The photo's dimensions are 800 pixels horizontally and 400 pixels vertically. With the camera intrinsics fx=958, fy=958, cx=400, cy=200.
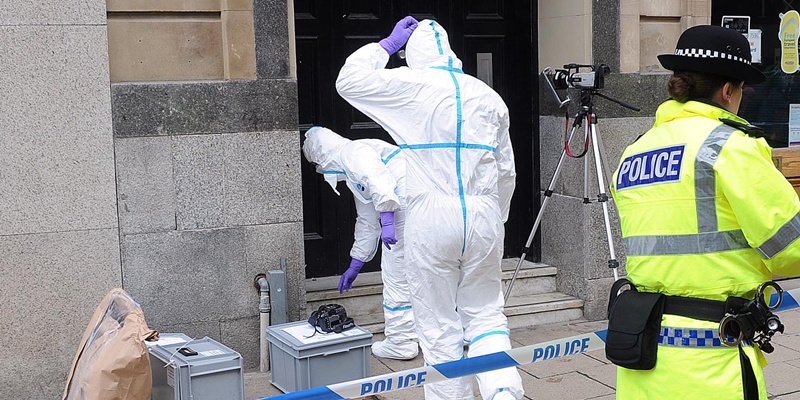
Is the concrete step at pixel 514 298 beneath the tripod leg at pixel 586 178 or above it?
beneath

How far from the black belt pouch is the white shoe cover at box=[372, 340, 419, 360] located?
3259mm

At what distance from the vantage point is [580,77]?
6.39 meters

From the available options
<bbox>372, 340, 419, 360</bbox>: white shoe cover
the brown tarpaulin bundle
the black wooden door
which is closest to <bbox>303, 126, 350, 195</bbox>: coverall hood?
the black wooden door

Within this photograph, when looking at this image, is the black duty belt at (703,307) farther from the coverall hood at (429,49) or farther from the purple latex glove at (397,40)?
the purple latex glove at (397,40)

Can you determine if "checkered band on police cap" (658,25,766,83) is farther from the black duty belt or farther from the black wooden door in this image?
the black wooden door

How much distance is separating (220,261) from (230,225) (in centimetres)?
23

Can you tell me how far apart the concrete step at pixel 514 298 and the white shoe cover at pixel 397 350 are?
251 mm

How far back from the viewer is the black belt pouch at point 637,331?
9.77 ft

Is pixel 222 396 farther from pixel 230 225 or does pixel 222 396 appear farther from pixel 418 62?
pixel 418 62

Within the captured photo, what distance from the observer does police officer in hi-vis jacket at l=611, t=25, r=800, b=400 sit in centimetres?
278

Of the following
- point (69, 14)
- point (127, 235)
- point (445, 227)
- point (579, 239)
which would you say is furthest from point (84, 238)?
point (579, 239)

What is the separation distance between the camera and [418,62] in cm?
520

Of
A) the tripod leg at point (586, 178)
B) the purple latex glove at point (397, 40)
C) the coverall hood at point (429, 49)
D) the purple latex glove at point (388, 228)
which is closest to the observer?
the coverall hood at point (429, 49)

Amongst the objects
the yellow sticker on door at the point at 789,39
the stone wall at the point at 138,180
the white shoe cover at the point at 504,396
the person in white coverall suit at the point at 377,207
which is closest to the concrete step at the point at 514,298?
the person in white coverall suit at the point at 377,207
